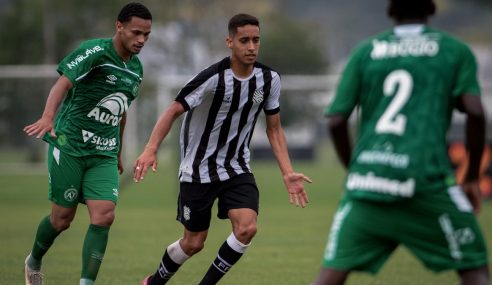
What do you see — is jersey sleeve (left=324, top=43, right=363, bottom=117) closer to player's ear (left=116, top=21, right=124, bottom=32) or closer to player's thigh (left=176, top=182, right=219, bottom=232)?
player's thigh (left=176, top=182, right=219, bottom=232)

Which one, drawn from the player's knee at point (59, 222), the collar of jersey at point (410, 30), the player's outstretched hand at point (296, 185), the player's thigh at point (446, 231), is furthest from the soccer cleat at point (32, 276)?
the collar of jersey at point (410, 30)

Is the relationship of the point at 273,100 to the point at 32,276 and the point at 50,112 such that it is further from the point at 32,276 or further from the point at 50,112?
the point at 32,276

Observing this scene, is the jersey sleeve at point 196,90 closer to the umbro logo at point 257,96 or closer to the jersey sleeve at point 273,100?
the umbro logo at point 257,96

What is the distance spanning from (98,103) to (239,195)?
54.9 inches

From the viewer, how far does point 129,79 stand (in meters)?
9.16

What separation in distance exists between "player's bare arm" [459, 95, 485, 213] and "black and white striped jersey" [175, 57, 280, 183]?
2956 millimetres

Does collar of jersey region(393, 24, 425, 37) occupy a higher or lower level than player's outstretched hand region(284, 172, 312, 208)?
higher

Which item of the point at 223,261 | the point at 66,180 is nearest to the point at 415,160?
the point at 223,261

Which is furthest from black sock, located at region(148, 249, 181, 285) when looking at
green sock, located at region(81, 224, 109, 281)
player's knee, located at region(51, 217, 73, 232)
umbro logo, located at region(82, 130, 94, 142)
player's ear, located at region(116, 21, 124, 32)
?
player's ear, located at region(116, 21, 124, 32)

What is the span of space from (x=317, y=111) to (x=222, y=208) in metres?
27.2

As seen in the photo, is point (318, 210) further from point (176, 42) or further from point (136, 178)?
point (176, 42)

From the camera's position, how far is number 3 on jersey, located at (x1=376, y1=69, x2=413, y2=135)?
19.5 feet

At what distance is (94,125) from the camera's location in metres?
9.14

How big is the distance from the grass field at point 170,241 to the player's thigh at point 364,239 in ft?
13.9
